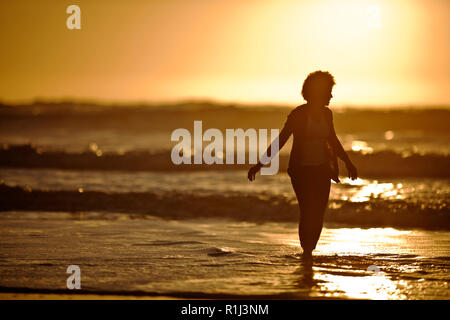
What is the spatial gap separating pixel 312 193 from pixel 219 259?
3.85 feet

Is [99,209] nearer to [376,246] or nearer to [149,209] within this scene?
[149,209]

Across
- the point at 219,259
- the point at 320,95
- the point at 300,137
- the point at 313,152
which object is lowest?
the point at 219,259

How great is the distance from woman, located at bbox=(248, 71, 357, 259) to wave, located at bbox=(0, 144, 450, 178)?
10.3 meters

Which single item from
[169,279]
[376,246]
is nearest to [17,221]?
[169,279]

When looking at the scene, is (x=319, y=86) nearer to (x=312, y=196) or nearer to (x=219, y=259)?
(x=312, y=196)

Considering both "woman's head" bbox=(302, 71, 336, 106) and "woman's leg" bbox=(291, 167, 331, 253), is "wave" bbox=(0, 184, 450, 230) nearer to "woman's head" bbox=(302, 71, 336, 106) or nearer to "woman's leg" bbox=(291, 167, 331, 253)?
"woman's leg" bbox=(291, 167, 331, 253)

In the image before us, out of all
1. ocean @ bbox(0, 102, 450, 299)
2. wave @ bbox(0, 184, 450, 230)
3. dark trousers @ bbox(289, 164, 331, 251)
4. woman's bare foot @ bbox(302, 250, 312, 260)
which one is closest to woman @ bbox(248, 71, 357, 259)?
dark trousers @ bbox(289, 164, 331, 251)

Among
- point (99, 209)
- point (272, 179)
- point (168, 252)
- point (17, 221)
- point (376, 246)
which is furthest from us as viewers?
point (272, 179)

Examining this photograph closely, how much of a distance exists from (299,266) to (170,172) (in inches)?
421

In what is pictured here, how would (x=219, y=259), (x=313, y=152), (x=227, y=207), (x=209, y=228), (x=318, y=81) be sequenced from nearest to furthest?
(x=318, y=81)
(x=313, y=152)
(x=219, y=259)
(x=209, y=228)
(x=227, y=207)

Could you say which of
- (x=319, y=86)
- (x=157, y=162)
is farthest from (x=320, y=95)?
(x=157, y=162)

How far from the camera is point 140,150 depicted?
22.4m

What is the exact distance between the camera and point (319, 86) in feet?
23.1

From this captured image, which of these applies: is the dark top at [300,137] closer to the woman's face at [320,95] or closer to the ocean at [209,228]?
the woman's face at [320,95]
